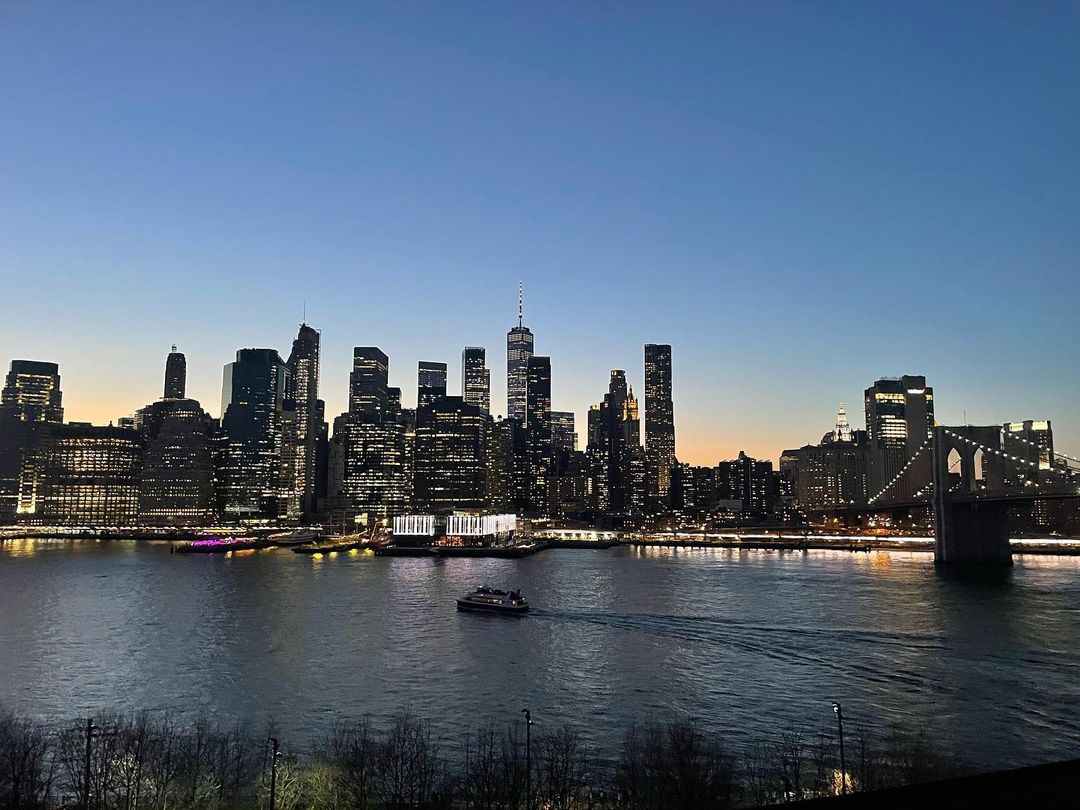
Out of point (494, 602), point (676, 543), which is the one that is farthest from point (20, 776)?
point (676, 543)

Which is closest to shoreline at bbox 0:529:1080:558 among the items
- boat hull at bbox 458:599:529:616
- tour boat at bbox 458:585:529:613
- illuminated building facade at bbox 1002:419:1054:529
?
illuminated building facade at bbox 1002:419:1054:529

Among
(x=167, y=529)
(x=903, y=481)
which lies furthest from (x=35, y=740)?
(x=167, y=529)

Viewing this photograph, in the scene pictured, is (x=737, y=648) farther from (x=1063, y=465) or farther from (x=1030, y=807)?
(x=1063, y=465)

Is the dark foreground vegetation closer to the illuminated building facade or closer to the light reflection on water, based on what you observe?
the light reflection on water

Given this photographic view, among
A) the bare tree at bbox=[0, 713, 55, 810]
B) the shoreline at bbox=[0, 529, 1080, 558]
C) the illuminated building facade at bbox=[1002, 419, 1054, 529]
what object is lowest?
the shoreline at bbox=[0, 529, 1080, 558]

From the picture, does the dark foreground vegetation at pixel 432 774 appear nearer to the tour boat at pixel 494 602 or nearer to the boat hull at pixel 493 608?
the boat hull at pixel 493 608

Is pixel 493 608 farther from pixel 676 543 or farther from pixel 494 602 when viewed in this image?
pixel 676 543

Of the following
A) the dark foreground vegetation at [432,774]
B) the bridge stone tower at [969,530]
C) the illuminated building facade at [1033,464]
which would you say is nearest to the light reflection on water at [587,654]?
the dark foreground vegetation at [432,774]
